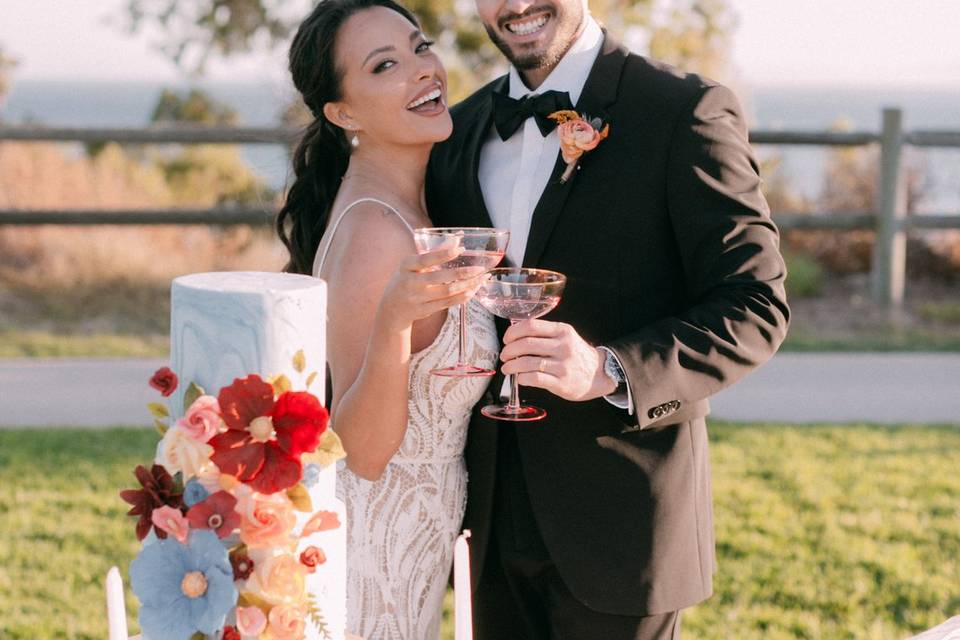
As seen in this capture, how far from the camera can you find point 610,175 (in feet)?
9.61

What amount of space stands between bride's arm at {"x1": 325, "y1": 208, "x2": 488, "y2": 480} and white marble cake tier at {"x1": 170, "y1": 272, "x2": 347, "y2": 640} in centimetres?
59

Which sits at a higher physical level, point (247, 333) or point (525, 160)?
point (525, 160)

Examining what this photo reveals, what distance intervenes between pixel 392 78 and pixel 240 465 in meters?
1.76

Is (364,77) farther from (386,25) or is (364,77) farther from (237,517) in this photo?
(237,517)

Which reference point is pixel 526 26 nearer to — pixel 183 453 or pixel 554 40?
pixel 554 40

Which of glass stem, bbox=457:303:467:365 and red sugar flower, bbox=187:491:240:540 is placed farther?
glass stem, bbox=457:303:467:365

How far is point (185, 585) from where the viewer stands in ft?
6.14

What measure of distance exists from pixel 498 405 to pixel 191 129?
7370 millimetres

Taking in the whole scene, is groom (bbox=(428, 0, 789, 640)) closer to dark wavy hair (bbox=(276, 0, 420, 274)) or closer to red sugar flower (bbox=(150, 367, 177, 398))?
dark wavy hair (bbox=(276, 0, 420, 274))

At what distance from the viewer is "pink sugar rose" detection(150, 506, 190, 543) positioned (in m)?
1.87

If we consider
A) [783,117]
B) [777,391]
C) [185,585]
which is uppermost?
[783,117]

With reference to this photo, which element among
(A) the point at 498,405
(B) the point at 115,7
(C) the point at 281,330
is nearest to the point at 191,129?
(B) the point at 115,7

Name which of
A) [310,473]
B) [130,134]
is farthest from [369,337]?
[130,134]

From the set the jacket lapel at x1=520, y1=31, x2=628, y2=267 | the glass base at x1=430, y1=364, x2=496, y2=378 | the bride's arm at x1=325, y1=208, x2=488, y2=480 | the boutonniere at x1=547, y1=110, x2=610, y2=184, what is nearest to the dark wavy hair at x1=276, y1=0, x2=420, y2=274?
the bride's arm at x1=325, y1=208, x2=488, y2=480
